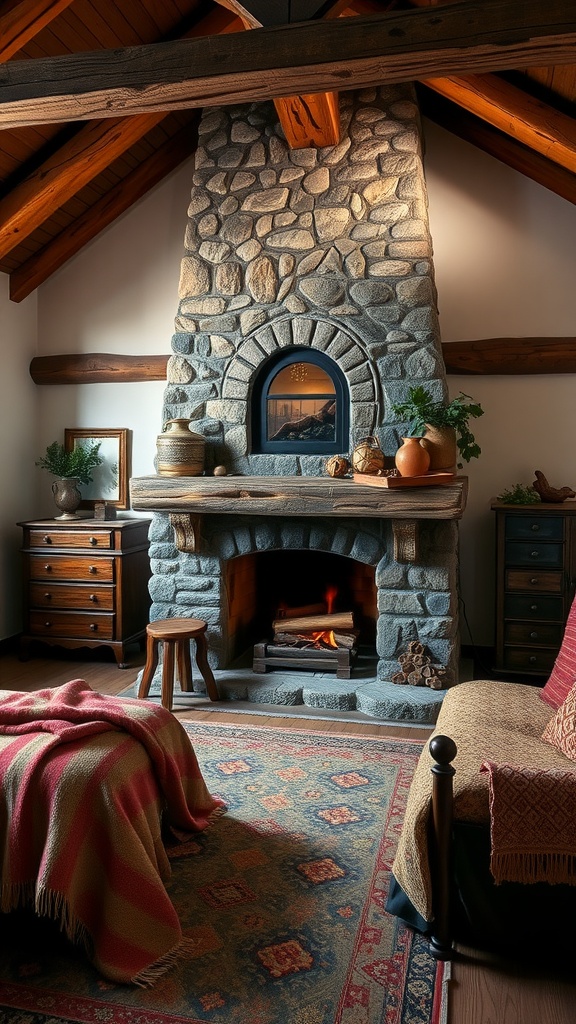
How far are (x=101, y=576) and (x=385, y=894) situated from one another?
324 cm

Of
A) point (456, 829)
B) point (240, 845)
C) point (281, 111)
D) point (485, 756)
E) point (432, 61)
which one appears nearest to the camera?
point (456, 829)

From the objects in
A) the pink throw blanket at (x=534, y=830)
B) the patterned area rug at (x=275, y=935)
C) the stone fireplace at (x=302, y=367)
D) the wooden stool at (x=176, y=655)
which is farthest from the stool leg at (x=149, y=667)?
the pink throw blanket at (x=534, y=830)

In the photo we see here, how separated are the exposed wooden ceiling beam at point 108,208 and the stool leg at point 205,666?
3.04m

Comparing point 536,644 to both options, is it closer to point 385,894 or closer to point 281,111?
point 385,894

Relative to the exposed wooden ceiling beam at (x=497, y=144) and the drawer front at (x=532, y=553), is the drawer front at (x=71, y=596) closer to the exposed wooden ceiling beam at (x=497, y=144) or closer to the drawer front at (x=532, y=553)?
the drawer front at (x=532, y=553)

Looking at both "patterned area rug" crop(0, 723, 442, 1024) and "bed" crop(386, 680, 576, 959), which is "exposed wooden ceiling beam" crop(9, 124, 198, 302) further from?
"bed" crop(386, 680, 576, 959)

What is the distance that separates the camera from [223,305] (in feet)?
16.1

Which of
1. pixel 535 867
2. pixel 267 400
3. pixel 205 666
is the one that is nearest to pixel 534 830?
pixel 535 867

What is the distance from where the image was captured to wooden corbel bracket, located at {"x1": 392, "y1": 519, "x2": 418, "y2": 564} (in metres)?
4.37

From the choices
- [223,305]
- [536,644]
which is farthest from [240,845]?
[223,305]

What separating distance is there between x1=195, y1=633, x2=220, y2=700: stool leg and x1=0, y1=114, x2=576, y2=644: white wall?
1.83 meters

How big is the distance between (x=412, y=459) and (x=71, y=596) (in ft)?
8.51

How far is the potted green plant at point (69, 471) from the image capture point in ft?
18.6

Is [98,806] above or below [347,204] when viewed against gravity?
below
